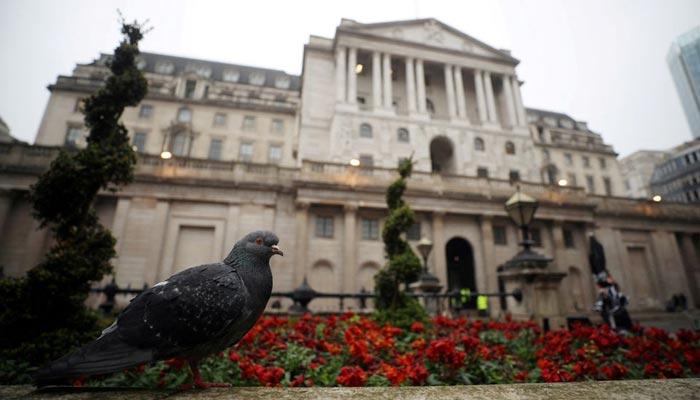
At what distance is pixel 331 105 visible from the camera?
29.9 meters

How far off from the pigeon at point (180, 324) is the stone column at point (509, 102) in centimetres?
3543

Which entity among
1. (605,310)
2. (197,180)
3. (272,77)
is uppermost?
(272,77)

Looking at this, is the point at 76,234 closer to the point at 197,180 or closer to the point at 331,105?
the point at 197,180

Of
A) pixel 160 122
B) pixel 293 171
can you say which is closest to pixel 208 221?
pixel 293 171

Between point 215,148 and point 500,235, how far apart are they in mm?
34061

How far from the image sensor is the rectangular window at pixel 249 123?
41281 millimetres

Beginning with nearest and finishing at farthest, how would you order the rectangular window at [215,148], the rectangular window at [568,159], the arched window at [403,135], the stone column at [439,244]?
the stone column at [439,244], the arched window at [403,135], the rectangular window at [215,148], the rectangular window at [568,159]

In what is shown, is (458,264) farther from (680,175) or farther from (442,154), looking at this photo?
(680,175)

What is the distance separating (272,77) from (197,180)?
37111 millimetres

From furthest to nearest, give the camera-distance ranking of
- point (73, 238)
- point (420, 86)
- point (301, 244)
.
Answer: point (420, 86), point (301, 244), point (73, 238)

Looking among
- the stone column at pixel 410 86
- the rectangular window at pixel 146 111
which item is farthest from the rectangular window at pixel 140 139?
the stone column at pixel 410 86

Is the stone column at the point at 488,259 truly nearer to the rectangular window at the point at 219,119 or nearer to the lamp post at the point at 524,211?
the lamp post at the point at 524,211

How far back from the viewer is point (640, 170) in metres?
69.7

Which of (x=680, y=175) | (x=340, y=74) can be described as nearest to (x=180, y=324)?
(x=340, y=74)
